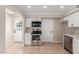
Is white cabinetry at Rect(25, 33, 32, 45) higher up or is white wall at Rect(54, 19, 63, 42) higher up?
white wall at Rect(54, 19, 63, 42)

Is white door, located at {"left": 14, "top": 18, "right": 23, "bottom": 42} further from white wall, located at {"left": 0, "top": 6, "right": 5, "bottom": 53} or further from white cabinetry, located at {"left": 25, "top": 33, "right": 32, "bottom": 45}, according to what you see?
white wall, located at {"left": 0, "top": 6, "right": 5, "bottom": 53}

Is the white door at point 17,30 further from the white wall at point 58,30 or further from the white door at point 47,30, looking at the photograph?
the white wall at point 58,30

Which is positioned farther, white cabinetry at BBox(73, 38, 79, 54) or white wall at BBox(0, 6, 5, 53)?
white cabinetry at BBox(73, 38, 79, 54)

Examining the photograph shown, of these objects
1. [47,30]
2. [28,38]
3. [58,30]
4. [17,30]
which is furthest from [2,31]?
[58,30]

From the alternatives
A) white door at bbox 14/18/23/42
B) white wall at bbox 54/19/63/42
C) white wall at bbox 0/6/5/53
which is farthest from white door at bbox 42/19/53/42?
white wall at bbox 0/6/5/53

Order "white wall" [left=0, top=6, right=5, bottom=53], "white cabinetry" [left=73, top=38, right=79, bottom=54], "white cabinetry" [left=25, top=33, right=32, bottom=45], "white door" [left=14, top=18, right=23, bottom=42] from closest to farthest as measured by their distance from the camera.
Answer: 1. "white wall" [left=0, top=6, right=5, bottom=53]
2. "white cabinetry" [left=73, top=38, right=79, bottom=54]
3. "white cabinetry" [left=25, top=33, right=32, bottom=45]
4. "white door" [left=14, top=18, right=23, bottom=42]

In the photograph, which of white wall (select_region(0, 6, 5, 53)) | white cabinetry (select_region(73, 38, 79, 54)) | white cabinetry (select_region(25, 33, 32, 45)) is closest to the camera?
white wall (select_region(0, 6, 5, 53))

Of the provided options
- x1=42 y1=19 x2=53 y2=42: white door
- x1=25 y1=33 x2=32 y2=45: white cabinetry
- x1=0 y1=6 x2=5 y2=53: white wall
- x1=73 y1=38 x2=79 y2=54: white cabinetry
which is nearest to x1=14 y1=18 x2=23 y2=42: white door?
x1=25 y1=33 x2=32 y2=45: white cabinetry

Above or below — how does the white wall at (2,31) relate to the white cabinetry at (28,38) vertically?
above

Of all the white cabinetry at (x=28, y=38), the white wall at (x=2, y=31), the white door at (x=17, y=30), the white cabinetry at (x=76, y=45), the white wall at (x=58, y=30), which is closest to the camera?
the white wall at (x=2, y=31)

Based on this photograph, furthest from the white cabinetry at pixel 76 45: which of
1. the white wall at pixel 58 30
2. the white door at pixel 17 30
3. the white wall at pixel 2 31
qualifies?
the white door at pixel 17 30

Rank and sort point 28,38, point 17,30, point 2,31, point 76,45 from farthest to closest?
point 17,30, point 28,38, point 76,45, point 2,31

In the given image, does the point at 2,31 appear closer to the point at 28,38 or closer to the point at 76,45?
the point at 76,45
